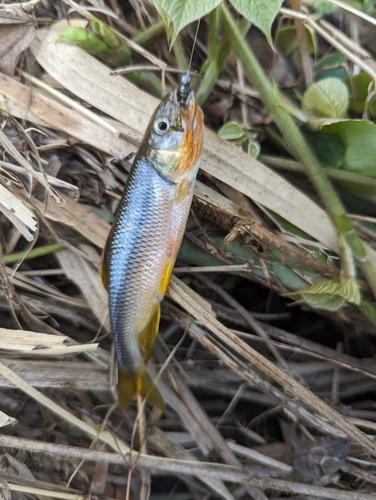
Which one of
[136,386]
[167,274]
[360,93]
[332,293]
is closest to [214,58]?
[360,93]

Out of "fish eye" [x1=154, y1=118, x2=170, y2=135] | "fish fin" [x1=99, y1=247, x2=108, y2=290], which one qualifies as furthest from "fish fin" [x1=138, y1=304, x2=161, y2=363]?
"fish eye" [x1=154, y1=118, x2=170, y2=135]

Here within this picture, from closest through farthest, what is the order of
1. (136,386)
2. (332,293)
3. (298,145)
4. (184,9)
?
(184,9), (332,293), (298,145), (136,386)

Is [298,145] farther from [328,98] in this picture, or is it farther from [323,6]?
[323,6]

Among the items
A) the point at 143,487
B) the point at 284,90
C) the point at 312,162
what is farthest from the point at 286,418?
the point at 284,90

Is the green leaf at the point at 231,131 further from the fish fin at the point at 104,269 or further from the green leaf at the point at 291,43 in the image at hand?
the fish fin at the point at 104,269

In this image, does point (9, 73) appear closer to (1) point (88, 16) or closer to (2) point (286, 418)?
(1) point (88, 16)

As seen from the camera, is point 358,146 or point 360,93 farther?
point 360,93
